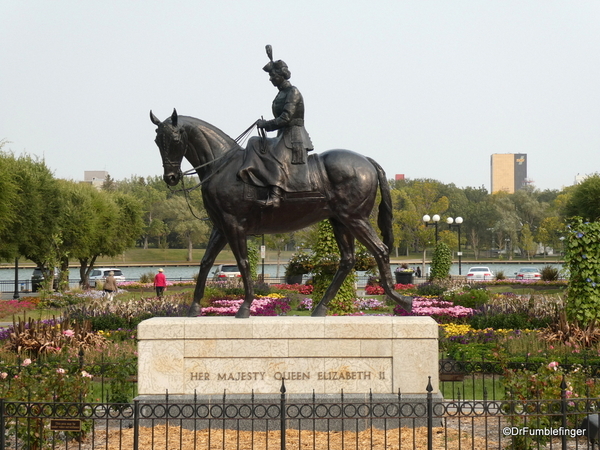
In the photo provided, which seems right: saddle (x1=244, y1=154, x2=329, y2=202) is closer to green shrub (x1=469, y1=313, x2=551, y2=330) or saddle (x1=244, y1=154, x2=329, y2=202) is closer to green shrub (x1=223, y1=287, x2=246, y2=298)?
green shrub (x1=469, y1=313, x2=551, y2=330)

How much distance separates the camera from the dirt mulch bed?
304 inches

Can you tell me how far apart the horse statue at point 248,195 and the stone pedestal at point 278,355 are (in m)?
0.68

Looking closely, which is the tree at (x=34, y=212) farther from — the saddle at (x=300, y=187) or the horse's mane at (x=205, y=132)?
the saddle at (x=300, y=187)

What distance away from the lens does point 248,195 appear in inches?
349

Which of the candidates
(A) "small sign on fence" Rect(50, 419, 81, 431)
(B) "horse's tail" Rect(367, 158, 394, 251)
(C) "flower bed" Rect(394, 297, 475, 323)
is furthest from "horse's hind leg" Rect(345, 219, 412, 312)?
(C) "flower bed" Rect(394, 297, 475, 323)

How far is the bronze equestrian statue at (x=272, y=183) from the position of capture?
29.1 feet

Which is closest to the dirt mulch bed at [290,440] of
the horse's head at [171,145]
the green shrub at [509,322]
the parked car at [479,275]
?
the horse's head at [171,145]

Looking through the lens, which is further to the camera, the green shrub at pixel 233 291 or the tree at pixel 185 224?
the tree at pixel 185 224

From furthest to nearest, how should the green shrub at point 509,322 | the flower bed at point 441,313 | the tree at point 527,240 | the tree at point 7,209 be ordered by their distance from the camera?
the tree at point 527,240 → the tree at point 7,209 → the flower bed at point 441,313 → the green shrub at point 509,322

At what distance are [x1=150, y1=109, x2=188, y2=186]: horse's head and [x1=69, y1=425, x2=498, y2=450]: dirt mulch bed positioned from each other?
3102 millimetres

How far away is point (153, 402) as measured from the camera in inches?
326

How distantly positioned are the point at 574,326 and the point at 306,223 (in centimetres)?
823

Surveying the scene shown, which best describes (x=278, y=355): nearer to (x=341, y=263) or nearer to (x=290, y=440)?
(x=290, y=440)

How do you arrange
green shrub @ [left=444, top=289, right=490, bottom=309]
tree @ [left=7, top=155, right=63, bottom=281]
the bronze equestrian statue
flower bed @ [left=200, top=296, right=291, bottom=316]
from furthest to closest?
tree @ [left=7, top=155, right=63, bottom=281] < green shrub @ [left=444, top=289, right=490, bottom=309] < flower bed @ [left=200, top=296, right=291, bottom=316] < the bronze equestrian statue
